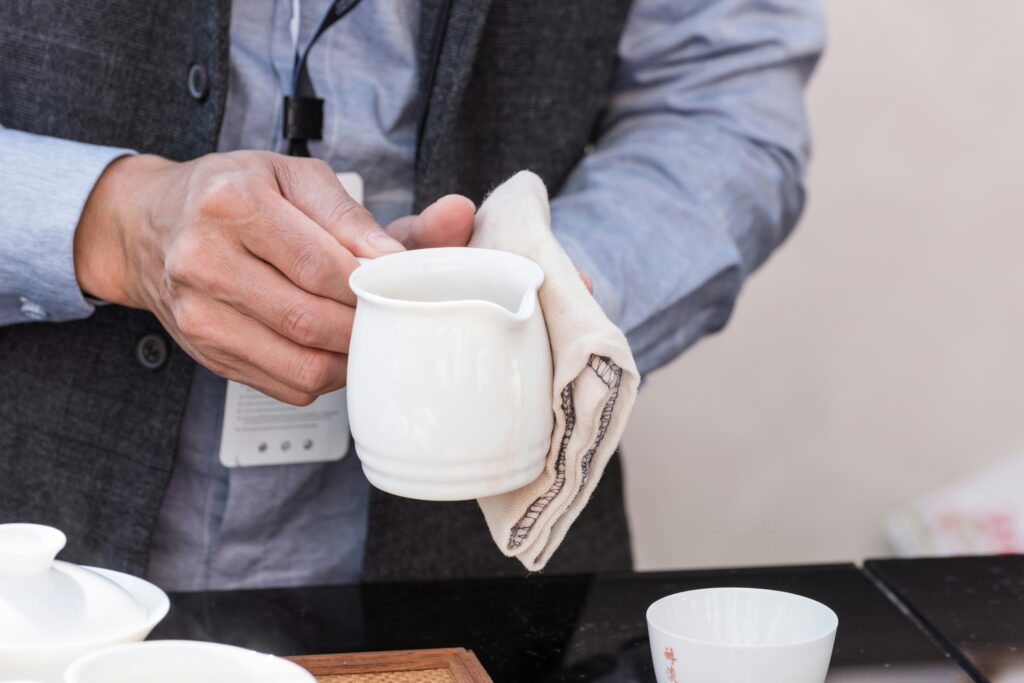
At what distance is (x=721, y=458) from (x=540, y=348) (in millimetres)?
1419

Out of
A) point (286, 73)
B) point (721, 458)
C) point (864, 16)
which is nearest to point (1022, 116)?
point (864, 16)

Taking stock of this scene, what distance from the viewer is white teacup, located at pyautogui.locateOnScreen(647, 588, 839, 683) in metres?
0.57

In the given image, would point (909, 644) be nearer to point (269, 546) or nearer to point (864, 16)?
point (269, 546)

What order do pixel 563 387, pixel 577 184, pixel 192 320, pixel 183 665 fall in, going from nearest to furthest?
1. pixel 183 665
2. pixel 563 387
3. pixel 192 320
4. pixel 577 184

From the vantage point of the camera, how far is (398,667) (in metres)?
0.67

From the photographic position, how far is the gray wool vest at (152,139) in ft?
3.02

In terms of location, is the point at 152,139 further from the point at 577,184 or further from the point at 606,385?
the point at 606,385

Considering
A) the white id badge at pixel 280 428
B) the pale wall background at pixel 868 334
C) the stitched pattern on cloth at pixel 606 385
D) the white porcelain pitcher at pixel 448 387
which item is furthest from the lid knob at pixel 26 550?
the pale wall background at pixel 868 334

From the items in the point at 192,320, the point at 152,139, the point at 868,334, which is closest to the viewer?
the point at 192,320

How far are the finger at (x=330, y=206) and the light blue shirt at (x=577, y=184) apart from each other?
194mm

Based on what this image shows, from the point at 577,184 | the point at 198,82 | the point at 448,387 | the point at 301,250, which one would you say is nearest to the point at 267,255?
the point at 301,250

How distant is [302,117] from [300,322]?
0.27 m

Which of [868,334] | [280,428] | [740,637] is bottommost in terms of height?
[868,334]

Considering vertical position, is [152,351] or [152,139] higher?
[152,139]
